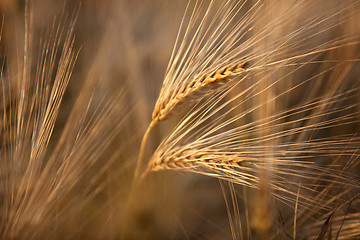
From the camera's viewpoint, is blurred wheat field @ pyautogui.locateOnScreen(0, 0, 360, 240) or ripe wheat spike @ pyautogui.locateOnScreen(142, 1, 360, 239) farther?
blurred wheat field @ pyautogui.locateOnScreen(0, 0, 360, 240)

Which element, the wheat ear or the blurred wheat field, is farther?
the blurred wheat field

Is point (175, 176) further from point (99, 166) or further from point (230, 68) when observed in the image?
point (230, 68)

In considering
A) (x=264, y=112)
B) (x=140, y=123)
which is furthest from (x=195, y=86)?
(x=140, y=123)

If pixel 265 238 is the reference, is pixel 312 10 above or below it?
above

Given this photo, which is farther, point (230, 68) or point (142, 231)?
point (142, 231)

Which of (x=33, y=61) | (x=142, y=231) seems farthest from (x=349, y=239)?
(x=33, y=61)

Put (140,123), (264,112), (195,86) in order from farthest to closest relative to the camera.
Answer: (140,123), (264,112), (195,86)

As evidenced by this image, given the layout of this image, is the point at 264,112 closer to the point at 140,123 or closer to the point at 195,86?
the point at 195,86

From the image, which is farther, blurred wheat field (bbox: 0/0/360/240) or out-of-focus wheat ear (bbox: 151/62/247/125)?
blurred wheat field (bbox: 0/0/360/240)
